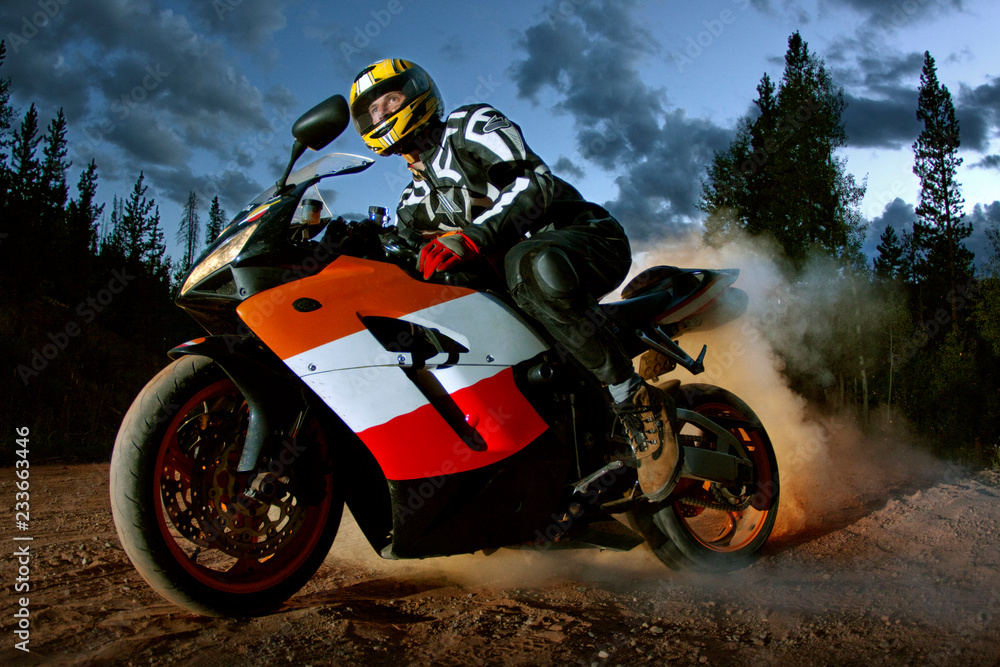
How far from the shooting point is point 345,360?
2.28 metres

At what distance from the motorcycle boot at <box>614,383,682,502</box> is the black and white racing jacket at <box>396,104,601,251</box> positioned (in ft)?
3.13

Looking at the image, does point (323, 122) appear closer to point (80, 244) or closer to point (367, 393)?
point (367, 393)

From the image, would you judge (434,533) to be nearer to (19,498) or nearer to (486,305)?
(486,305)

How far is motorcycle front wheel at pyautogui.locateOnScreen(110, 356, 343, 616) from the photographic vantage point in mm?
2137

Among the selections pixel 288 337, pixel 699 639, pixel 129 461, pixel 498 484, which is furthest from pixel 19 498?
pixel 699 639

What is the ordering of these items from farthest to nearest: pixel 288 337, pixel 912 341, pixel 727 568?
1. pixel 912 341
2. pixel 727 568
3. pixel 288 337

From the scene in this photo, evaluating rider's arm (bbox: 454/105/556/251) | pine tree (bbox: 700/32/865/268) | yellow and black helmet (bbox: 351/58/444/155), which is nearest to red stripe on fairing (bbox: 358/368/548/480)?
rider's arm (bbox: 454/105/556/251)

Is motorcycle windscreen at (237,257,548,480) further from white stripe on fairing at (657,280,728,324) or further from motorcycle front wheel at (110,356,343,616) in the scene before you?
white stripe on fairing at (657,280,728,324)

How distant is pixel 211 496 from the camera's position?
2.30 m

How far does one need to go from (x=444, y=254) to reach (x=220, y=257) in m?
0.82

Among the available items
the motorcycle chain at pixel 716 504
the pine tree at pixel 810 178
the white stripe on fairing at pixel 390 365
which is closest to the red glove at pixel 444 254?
the white stripe on fairing at pixel 390 365

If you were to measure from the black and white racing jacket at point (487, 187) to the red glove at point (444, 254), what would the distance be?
8cm

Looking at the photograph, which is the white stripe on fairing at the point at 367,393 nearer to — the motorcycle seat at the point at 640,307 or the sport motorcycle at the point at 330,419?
the sport motorcycle at the point at 330,419

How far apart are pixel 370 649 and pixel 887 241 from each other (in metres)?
62.2
